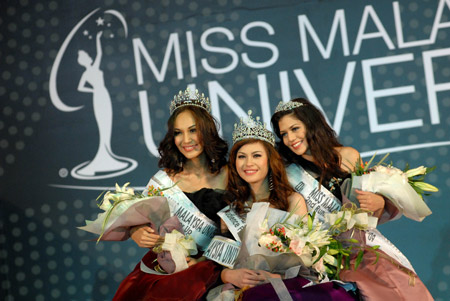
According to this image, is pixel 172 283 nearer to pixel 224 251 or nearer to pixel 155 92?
pixel 224 251

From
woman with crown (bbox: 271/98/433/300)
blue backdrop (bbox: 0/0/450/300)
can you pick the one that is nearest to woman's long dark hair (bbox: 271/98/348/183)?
woman with crown (bbox: 271/98/433/300)

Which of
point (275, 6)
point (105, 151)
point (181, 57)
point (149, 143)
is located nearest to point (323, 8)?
point (275, 6)

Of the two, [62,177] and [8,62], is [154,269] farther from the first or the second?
[8,62]

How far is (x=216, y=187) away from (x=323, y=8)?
6.08ft

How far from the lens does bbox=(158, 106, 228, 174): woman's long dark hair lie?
3.05 m

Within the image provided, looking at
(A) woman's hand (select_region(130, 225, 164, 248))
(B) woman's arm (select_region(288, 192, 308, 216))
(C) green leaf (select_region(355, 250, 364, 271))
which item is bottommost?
(C) green leaf (select_region(355, 250, 364, 271))

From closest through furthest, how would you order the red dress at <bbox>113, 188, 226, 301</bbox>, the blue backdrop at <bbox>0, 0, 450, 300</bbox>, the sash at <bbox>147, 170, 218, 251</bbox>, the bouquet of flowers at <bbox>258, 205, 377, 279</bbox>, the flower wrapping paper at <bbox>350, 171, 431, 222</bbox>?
the bouquet of flowers at <bbox>258, 205, 377, 279</bbox>
the red dress at <bbox>113, 188, 226, 301</bbox>
the flower wrapping paper at <bbox>350, 171, 431, 222</bbox>
the sash at <bbox>147, 170, 218, 251</bbox>
the blue backdrop at <bbox>0, 0, 450, 300</bbox>

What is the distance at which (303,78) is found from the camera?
4227 millimetres

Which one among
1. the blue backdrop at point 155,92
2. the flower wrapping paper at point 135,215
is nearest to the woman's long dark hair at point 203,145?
the flower wrapping paper at point 135,215

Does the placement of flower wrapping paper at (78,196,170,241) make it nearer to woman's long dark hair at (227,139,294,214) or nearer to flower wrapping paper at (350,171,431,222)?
woman's long dark hair at (227,139,294,214)

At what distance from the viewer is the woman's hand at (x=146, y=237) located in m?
2.67

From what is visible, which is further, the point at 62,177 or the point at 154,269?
the point at 62,177

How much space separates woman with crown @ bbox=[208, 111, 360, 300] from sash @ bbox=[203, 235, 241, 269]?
0.10 ft

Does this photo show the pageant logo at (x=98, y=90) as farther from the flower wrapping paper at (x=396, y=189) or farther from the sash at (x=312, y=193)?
the flower wrapping paper at (x=396, y=189)
